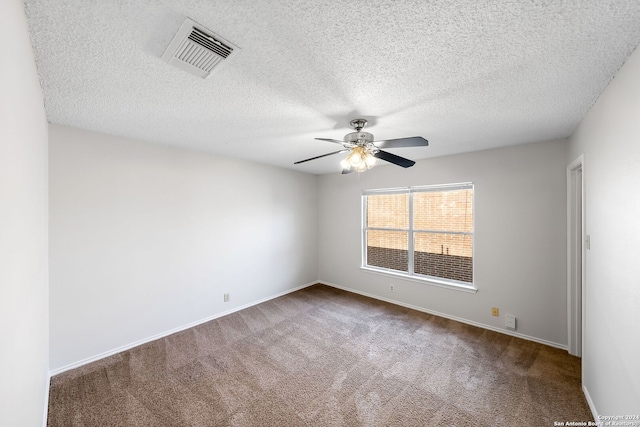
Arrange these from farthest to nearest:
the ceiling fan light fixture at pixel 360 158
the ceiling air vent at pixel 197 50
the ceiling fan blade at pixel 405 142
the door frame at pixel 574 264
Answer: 1. the door frame at pixel 574 264
2. the ceiling fan light fixture at pixel 360 158
3. the ceiling fan blade at pixel 405 142
4. the ceiling air vent at pixel 197 50

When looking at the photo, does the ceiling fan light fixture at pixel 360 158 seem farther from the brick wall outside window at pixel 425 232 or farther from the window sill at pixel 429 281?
the window sill at pixel 429 281

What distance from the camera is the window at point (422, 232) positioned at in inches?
145

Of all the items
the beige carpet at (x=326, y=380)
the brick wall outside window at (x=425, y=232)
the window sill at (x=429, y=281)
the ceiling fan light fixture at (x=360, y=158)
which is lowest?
the beige carpet at (x=326, y=380)

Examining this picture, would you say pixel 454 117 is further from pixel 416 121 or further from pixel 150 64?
pixel 150 64

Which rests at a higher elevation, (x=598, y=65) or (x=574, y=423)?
(x=598, y=65)

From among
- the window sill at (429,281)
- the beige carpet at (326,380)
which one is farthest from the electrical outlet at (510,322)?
the window sill at (429,281)

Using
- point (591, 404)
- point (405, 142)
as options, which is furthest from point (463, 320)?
point (405, 142)

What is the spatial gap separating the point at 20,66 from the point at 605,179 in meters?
3.33

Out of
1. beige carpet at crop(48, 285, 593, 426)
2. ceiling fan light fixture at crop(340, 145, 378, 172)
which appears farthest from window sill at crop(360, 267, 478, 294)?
ceiling fan light fixture at crop(340, 145, 378, 172)

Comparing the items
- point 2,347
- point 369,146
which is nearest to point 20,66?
point 2,347

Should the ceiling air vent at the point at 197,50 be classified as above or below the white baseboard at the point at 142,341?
above

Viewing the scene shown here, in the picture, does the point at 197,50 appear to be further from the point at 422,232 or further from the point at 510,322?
the point at 510,322

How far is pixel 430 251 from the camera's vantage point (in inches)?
158

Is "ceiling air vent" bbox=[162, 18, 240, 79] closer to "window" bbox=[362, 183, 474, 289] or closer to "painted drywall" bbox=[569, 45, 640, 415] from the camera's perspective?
"painted drywall" bbox=[569, 45, 640, 415]
